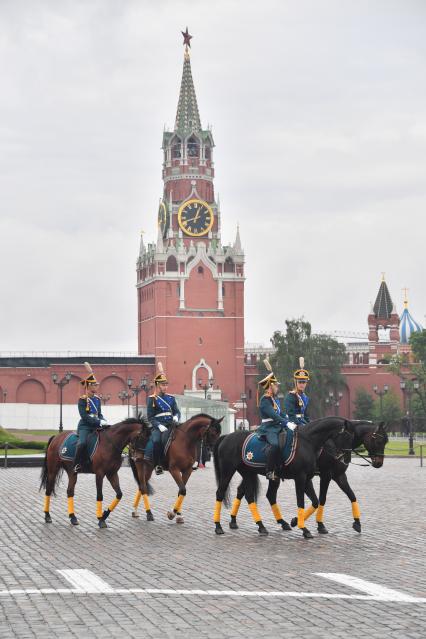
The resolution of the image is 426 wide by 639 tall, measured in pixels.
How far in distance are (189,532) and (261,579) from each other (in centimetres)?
456

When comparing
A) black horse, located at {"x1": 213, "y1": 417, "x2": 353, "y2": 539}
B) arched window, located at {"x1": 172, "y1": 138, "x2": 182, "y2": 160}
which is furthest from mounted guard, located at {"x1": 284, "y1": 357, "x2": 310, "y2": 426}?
arched window, located at {"x1": 172, "y1": 138, "x2": 182, "y2": 160}

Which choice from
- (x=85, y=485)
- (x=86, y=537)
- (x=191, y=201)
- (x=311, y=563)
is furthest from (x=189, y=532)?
(x=191, y=201)

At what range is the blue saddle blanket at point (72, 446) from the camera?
17000 mm

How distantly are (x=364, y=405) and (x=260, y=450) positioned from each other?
8802 centimetres

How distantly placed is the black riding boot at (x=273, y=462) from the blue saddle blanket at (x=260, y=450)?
0.09 meters

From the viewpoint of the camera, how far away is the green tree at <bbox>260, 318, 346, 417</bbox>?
9519 centimetres

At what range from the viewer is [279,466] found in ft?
50.0

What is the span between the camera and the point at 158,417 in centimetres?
1775

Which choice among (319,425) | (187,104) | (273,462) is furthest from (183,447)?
(187,104)

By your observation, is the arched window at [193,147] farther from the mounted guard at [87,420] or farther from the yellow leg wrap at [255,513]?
the yellow leg wrap at [255,513]

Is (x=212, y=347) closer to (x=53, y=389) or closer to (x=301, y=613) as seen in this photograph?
(x=53, y=389)

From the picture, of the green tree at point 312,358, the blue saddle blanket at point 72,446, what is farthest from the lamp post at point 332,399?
the blue saddle blanket at point 72,446

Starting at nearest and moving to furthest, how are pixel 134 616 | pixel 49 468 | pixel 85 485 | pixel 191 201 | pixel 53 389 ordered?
pixel 134 616
pixel 49 468
pixel 85 485
pixel 53 389
pixel 191 201

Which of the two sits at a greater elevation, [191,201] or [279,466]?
[191,201]
